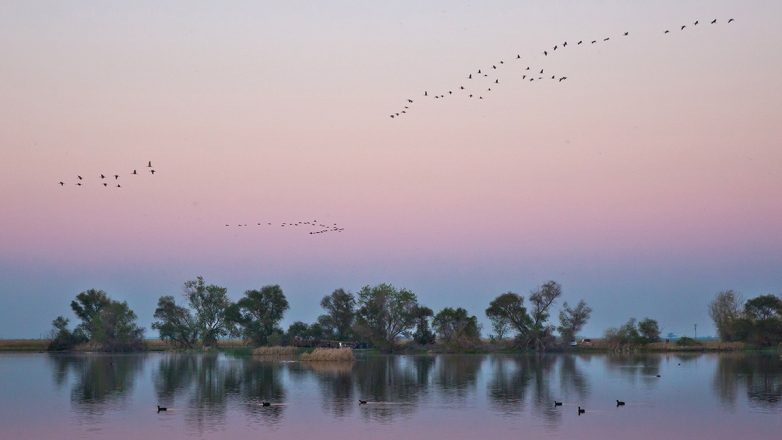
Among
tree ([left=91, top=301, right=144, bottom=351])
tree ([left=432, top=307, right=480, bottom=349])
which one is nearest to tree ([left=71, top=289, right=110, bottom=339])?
tree ([left=91, top=301, right=144, bottom=351])

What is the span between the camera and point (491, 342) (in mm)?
118000

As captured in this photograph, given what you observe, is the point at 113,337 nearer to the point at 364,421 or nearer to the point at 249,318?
the point at 249,318

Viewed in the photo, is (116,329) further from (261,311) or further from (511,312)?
(511,312)

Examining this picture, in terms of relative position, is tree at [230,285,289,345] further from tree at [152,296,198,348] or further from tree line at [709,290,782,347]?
tree line at [709,290,782,347]

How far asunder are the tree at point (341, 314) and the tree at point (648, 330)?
34.5m

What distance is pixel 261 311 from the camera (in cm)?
11862

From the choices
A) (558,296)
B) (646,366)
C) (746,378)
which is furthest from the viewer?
(558,296)

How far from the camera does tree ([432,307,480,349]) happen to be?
4466 inches

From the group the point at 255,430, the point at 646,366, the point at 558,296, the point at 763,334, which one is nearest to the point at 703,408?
the point at 255,430

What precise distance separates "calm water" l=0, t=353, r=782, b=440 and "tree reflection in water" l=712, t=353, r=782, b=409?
12cm

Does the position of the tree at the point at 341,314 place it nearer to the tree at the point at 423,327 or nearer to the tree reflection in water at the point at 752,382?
the tree at the point at 423,327

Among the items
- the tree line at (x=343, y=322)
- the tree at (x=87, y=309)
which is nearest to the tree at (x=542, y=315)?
the tree line at (x=343, y=322)

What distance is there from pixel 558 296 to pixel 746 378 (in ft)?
161

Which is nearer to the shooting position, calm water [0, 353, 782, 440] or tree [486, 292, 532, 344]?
calm water [0, 353, 782, 440]
